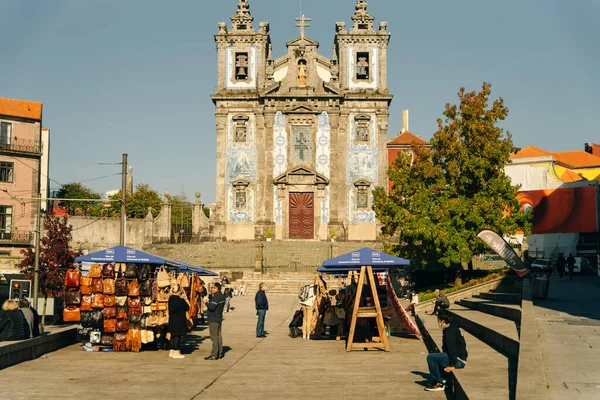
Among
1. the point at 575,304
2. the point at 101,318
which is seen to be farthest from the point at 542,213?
the point at 101,318

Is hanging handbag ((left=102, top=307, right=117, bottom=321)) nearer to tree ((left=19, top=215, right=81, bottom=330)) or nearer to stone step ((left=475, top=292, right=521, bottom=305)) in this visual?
stone step ((left=475, top=292, right=521, bottom=305))

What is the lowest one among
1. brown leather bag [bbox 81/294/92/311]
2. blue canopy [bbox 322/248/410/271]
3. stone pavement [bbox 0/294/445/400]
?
stone pavement [bbox 0/294/445/400]

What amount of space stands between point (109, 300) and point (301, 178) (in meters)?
37.8

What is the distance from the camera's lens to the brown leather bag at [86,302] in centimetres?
1819

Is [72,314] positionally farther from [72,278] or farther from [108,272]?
[108,272]

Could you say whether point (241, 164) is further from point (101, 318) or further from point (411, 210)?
point (101, 318)

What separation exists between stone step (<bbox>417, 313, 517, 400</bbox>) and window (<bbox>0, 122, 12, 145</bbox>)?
4530cm

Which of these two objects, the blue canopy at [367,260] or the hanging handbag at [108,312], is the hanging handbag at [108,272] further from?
the blue canopy at [367,260]

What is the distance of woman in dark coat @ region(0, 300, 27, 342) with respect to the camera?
15.7 metres

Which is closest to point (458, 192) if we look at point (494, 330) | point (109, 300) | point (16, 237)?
point (494, 330)

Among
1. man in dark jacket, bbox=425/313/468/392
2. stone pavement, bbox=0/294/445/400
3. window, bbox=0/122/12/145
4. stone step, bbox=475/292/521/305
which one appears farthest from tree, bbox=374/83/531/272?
window, bbox=0/122/12/145

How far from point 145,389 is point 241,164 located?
4327cm

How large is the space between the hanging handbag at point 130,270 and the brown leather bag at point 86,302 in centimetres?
101

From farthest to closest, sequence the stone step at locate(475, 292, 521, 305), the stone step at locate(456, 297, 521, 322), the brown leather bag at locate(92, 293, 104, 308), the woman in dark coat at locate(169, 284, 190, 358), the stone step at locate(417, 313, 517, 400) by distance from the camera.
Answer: the stone step at locate(475, 292, 521, 305), the stone step at locate(456, 297, 521, 322), the brown leather bag at locate(92, 293, 104, 308), the woman in dark coat at locate(169, 284, 190, 358), the stone step at locate(417, 313, 517, 400)
